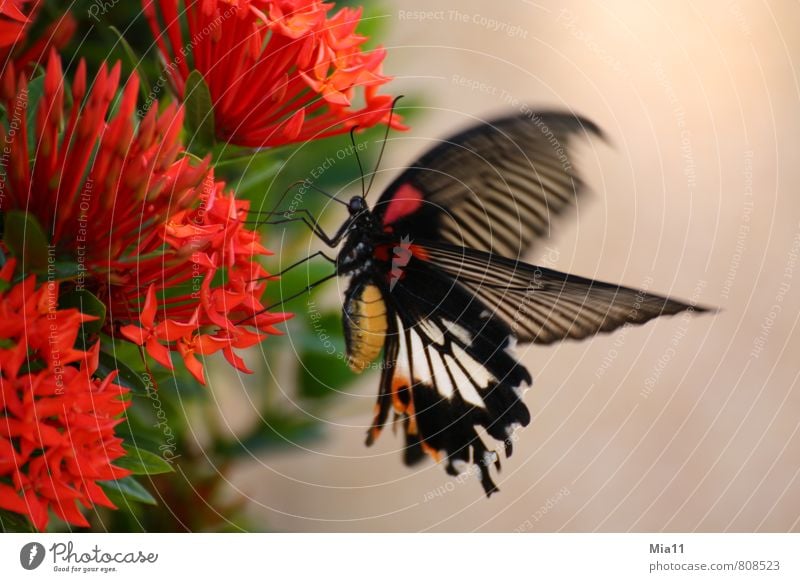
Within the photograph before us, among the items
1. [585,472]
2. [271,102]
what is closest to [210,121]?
[271,102]

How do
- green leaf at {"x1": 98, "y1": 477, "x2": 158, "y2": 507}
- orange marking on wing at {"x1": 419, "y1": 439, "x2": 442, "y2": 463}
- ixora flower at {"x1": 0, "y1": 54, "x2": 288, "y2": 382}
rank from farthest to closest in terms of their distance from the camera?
1. orange marking on wing at {"x1": 419, "y1": 439, "x2": 442, "y2": 463}
2. green leaf at {"x1": 98, "y1": 477, "x2": 158, "y2": 507}
3. ixora flower at {"x1": 0, "y1": 54, "x2": 288, "y2": 382}

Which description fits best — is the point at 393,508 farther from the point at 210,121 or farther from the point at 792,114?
the point at 792,114

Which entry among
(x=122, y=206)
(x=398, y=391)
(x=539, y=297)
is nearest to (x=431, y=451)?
(x=398, y=391)

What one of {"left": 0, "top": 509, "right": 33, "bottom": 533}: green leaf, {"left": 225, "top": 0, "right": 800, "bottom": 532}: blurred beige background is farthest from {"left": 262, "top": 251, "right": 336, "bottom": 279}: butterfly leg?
{"left": 0, "top": 509, "right": 33, "bottom": 533}: green leaf

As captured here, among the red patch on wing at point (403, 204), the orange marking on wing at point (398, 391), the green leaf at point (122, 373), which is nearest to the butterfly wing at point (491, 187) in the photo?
the red patch on wing at point (403, 204)

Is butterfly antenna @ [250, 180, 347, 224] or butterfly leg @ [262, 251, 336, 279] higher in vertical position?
butterfly antenna @ [250, 180, 347, 224]

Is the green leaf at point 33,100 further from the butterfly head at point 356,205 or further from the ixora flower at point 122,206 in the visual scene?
the butterfly head at point 356,205

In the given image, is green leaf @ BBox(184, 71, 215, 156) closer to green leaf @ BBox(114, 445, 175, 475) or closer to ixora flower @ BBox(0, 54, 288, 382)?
ixora flower @ BBox(0, 54, 288, 382)
